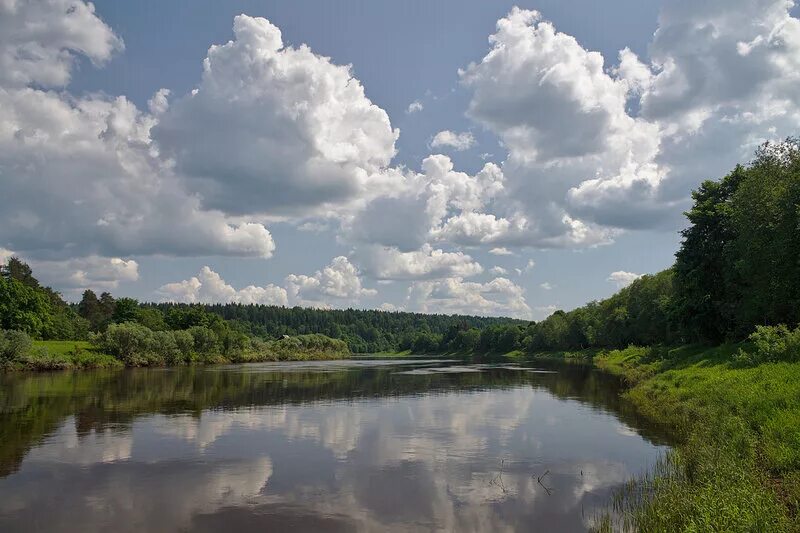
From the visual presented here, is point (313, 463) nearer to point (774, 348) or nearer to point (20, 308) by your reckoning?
point (774, 348)

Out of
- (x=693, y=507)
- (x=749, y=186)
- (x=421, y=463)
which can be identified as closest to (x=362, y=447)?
(x=421, y=463)

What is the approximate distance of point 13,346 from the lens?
74375 millimetres

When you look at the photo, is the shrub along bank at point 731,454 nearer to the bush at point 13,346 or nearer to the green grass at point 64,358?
the bush at point 13,346

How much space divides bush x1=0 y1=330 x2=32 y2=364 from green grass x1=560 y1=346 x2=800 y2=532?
77004 mm

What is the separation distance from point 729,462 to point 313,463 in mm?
15199

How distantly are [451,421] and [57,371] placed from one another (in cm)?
6781

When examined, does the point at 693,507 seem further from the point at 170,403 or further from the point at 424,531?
the point at 170,403

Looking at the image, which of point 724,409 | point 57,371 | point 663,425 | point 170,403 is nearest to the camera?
point 724,409

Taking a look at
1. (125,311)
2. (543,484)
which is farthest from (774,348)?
(125,311)

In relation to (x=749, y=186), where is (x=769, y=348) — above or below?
below

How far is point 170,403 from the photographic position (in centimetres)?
4453

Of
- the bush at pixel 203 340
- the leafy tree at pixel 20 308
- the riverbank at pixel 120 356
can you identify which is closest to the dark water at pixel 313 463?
the riverbank at pixel 120 356

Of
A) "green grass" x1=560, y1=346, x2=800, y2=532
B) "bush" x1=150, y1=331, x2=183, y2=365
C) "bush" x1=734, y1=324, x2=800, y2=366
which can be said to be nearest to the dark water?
"green grass" x1=560, y1=346, x2=800, y2=532

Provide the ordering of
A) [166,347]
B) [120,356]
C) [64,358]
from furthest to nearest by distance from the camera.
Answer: [166,347] → [120,356] → [64,358]
